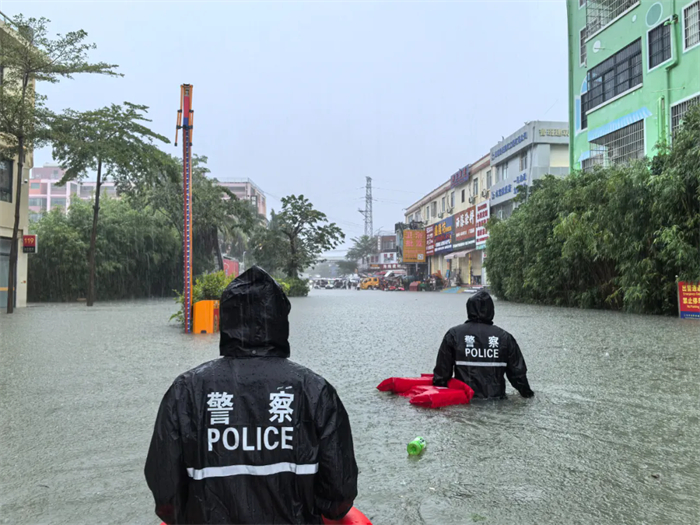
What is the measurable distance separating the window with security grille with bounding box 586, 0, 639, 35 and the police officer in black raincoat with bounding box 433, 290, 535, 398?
21624mm

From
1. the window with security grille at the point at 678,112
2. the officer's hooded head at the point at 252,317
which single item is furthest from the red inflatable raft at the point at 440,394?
the window with security grille at the point at 678,112

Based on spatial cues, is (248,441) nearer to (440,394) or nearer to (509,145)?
(440,394)

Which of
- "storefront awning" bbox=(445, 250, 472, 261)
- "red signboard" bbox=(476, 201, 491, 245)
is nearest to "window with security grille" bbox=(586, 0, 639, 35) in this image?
"red signboard" bbox=(476, 201, 491, 245)

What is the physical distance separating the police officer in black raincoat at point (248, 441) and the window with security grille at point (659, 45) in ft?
72.6

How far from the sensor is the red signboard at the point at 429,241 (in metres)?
62.8

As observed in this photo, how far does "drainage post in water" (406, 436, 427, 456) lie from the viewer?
4.22 m

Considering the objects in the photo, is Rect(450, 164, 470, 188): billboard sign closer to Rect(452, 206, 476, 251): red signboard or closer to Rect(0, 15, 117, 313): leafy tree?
Rect(452, 206, 476, 251): red signboard

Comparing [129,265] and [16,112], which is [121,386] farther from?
[129,265]

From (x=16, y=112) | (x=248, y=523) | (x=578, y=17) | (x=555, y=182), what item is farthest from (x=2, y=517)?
(x=578, y=17)

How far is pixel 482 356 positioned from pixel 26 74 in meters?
19.3

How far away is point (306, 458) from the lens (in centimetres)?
212

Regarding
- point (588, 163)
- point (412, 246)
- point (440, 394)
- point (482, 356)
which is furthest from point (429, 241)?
point (440, 394)

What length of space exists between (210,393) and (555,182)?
22620mm

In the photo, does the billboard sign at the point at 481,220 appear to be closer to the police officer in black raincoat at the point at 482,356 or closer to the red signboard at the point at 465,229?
the red signboard at the point at 465,229
